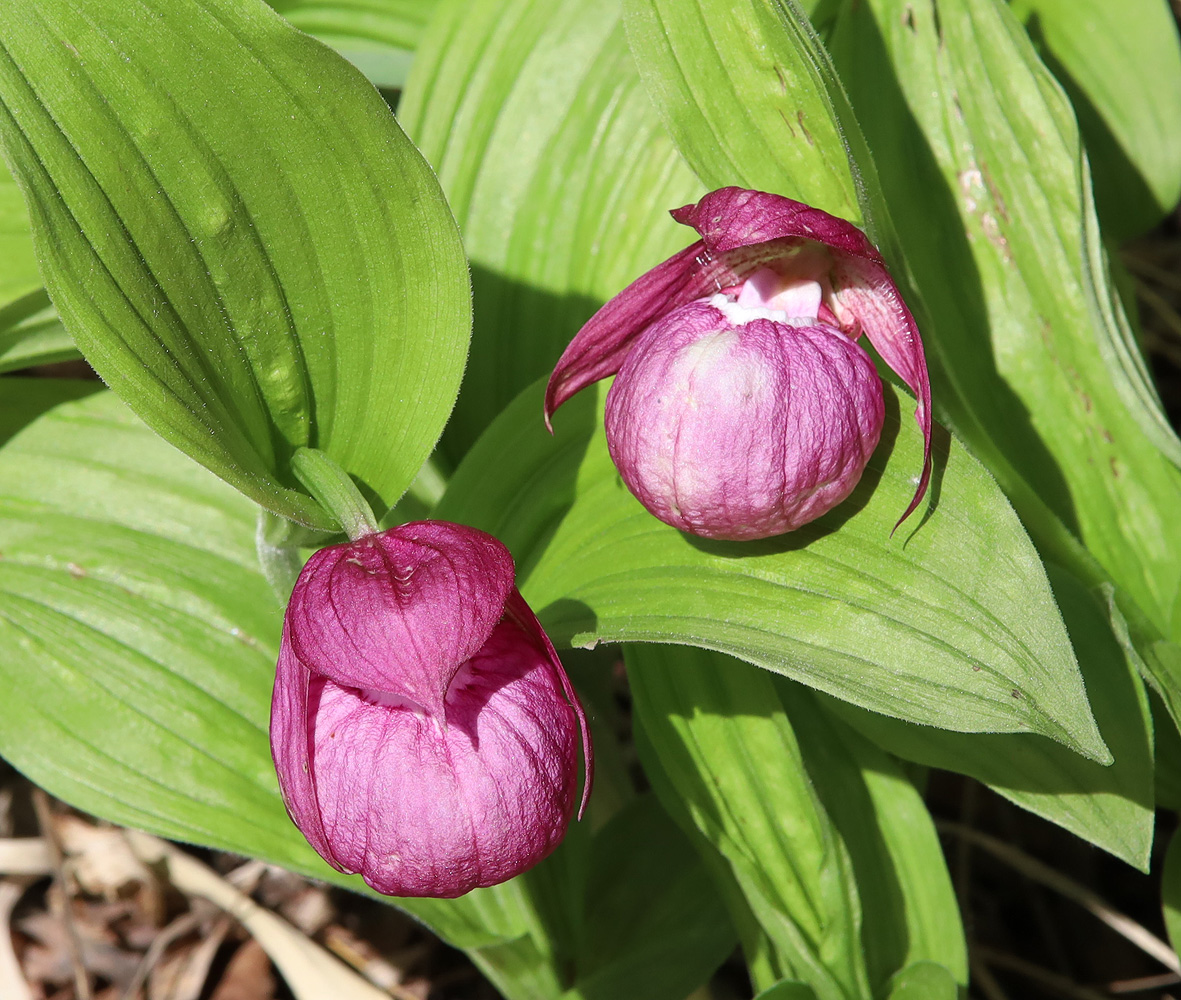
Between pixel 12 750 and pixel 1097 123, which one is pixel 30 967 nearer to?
pixel 12 750

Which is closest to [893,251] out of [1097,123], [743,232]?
[743,232]

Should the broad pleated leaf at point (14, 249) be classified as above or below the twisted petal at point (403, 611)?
below

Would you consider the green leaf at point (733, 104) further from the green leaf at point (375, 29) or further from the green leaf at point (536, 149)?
the green leaf at point (375, 29)

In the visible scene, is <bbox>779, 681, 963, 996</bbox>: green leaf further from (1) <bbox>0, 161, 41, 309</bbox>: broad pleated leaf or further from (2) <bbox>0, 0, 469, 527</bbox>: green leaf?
(1) <bbox>0, 161, 41, 309</bbox>: broad pleated leaf

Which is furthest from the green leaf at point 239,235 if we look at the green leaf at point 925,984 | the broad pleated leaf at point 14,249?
the green leaf at point 925,984

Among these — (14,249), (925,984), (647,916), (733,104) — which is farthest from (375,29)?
(925,984)

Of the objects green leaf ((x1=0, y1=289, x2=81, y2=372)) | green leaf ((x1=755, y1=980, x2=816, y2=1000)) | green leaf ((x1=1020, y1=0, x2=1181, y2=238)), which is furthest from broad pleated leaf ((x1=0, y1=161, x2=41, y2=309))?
green leaf ((x1=1020, y1=0, x2=1181, y2=238))
